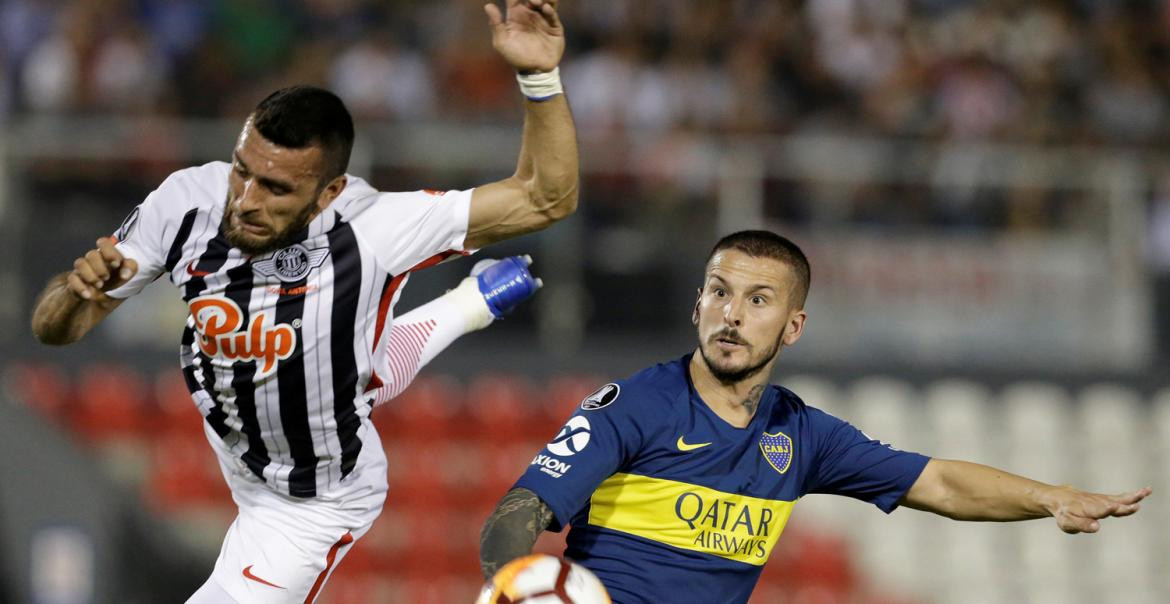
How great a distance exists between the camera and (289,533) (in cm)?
493

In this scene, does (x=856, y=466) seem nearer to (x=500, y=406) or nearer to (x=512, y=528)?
(x=512, y=528)

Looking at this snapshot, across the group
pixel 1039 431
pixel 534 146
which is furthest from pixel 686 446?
pixel 1039 431

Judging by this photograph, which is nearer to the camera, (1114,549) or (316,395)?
(316,395)

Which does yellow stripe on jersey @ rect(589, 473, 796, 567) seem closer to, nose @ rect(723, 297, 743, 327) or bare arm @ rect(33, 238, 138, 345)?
nose @ rect(723, 297, 743, 327)

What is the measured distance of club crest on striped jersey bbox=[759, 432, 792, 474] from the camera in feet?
15.3

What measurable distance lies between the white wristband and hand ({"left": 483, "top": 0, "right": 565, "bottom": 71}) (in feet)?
0.07

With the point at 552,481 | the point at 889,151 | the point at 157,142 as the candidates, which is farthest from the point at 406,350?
the point at 889,151

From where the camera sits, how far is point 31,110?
1053 centimetres

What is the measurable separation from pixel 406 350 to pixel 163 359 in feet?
20.0

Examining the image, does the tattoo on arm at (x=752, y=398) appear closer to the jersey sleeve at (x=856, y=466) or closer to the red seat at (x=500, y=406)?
the jersey sleeve at (x=856, y=466)

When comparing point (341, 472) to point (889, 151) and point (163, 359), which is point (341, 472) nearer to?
point (163, 359)

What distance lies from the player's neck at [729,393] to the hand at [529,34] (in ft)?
3.17

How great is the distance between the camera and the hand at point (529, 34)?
4.36m

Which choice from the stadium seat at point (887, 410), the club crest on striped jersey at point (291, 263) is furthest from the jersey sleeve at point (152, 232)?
the stadium seat at point (887, 410)
